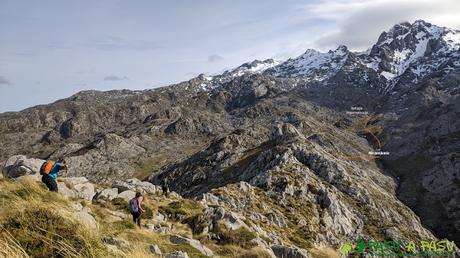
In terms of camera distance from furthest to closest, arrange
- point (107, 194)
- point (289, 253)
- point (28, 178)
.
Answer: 1. point (107, 194)
2. point (28, 178)
3. point (289, 253)

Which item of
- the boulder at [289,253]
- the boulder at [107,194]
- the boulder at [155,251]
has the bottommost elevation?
the boulder at [289,253]

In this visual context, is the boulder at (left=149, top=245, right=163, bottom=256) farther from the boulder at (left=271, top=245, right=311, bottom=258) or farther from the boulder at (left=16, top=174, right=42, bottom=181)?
the boulder at (left=16, top=174, right=42, bottom=181)

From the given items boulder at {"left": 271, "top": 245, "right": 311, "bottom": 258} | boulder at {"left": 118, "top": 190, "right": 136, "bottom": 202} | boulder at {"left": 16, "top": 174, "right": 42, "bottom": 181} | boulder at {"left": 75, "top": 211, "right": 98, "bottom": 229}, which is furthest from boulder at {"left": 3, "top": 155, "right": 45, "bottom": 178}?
boulder at {"left": 75, "top": 211, "right": 98, "bottom": 229}

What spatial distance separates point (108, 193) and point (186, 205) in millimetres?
7883

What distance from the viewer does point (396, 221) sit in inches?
4213

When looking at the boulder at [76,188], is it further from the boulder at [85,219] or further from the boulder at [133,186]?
the boulder at [85,219]

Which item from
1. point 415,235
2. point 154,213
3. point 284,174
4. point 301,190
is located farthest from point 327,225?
point 154,213

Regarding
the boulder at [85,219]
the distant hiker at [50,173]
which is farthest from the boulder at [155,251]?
the distant hiker at [50,173]

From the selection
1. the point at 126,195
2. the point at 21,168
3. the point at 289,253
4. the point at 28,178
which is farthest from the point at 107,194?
the point at 289,253

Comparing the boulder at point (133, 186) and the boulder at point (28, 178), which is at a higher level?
the boulder at point (28, 178)

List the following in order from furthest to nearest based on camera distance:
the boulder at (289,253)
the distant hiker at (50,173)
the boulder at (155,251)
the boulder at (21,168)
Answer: the boulder at (21,168), the boulder at (289,253), the distant hiker at (50,173), the boulder at (155,251)

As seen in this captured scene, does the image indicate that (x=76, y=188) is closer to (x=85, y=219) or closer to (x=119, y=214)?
(x=119, y=214)

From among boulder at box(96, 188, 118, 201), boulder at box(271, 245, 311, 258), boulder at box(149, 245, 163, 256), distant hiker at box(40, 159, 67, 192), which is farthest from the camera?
boulder at box(96, 188, 118, 201)

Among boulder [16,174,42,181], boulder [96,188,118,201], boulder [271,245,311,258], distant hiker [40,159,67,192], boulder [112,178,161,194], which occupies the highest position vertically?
distant hiker [40,159,67,192]
